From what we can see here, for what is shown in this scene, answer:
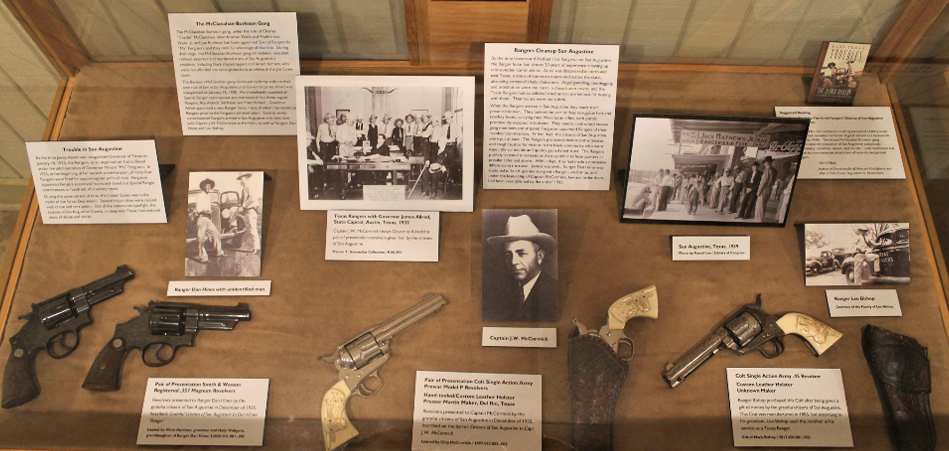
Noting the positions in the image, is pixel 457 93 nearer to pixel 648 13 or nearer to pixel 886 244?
pixel 648 13

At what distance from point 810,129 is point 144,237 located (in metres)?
1.82

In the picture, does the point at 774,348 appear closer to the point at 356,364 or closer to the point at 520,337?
the point at 520,337

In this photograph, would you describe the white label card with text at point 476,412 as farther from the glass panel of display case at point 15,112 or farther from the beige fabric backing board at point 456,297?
the glass panel of display case at point 15,112

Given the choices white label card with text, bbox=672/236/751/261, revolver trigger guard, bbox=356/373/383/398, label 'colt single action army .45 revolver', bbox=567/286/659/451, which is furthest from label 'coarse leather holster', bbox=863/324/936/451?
revolver trigger guard, bbox=356/373/383/398

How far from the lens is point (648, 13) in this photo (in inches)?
50.2

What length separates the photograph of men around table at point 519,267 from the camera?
1.24 m

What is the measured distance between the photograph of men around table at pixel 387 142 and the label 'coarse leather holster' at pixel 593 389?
1.53ft

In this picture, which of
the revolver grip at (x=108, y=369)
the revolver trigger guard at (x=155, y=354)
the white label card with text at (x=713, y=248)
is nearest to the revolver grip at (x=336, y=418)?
the revolver trigger guard at (x=155, y=354)

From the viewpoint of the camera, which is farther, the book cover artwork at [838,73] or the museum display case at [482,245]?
the book cover artwork at [838,73]

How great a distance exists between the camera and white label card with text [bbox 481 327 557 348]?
4.03ft

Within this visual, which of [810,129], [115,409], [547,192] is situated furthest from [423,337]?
[810,129]

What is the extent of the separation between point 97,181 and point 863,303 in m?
2.02

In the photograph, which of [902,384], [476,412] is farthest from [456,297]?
[902,384]

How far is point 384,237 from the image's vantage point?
4.20ft
